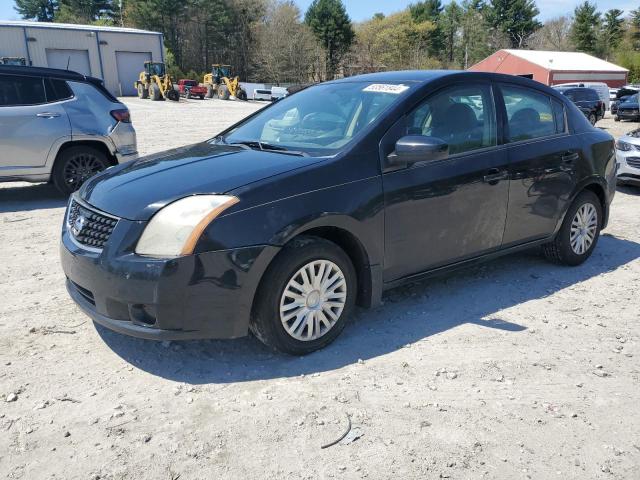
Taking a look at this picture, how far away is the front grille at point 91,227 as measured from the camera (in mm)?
3227

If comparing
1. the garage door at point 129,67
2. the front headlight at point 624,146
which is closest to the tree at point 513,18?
the garage door at point 129,67

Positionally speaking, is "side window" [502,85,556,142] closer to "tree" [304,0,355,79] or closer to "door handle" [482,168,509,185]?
"door handle" [482,168,509,185]

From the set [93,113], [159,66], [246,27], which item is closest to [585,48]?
[246,27]

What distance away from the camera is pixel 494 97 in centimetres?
446

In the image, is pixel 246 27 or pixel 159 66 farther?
pixel 246 27

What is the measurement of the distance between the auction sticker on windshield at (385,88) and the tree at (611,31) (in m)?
75.0

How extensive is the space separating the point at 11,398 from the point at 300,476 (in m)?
1.67

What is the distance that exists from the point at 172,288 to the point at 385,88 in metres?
2.16

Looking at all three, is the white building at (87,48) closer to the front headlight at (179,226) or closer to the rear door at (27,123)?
the rear door at (27,123)

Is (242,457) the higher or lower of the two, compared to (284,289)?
lower

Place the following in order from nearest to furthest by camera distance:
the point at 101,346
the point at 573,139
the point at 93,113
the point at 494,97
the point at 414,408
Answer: the point at 414,408 < the point at 101,346 < the point at 494,97 < the point at 573,139 < the point at 93,113

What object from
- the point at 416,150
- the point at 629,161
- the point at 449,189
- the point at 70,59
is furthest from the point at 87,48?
the point at 416,150

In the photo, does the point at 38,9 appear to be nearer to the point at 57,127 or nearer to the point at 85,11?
the point at 85,11

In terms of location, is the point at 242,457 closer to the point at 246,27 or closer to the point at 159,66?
the point at 159,66
